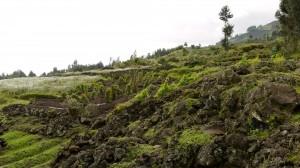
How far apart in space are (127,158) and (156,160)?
3.12 m

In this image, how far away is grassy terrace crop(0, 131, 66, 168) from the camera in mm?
45969

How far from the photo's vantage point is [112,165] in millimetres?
32781

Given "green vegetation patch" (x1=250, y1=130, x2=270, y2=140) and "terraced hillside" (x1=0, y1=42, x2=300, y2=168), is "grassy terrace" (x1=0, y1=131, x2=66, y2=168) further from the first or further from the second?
"green vegetation patch" (x1=250, y1=130, x2=270, y2=140)

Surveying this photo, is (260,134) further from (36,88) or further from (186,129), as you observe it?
(36,88)

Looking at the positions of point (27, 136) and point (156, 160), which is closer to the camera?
point (156, 160)

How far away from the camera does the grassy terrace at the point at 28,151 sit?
46.0 metres

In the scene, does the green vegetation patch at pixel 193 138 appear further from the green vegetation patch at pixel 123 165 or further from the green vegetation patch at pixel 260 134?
the green vegetation patch at pixel 123 165

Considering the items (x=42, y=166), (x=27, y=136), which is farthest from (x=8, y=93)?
(x=42, y=166)

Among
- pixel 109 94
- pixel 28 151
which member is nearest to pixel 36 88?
pixel 109 94

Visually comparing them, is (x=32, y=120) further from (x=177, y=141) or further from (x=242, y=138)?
(x=242, y=138)

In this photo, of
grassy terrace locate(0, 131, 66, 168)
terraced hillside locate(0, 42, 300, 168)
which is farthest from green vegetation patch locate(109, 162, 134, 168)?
grassy terrace locate(0, 131, 66, 168)

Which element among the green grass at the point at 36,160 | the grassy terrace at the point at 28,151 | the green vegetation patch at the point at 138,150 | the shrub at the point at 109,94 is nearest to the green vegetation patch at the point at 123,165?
the green vegetation patch at the point at 138,150

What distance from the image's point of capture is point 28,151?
48.8m

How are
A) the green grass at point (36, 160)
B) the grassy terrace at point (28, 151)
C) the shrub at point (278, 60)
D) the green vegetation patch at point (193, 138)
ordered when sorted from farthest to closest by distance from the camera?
the grassy terrace at point (28, 151), the green grass at point (36, 160), the shrub at point (278, 60), the green vegetation patch at point (193, 138)
